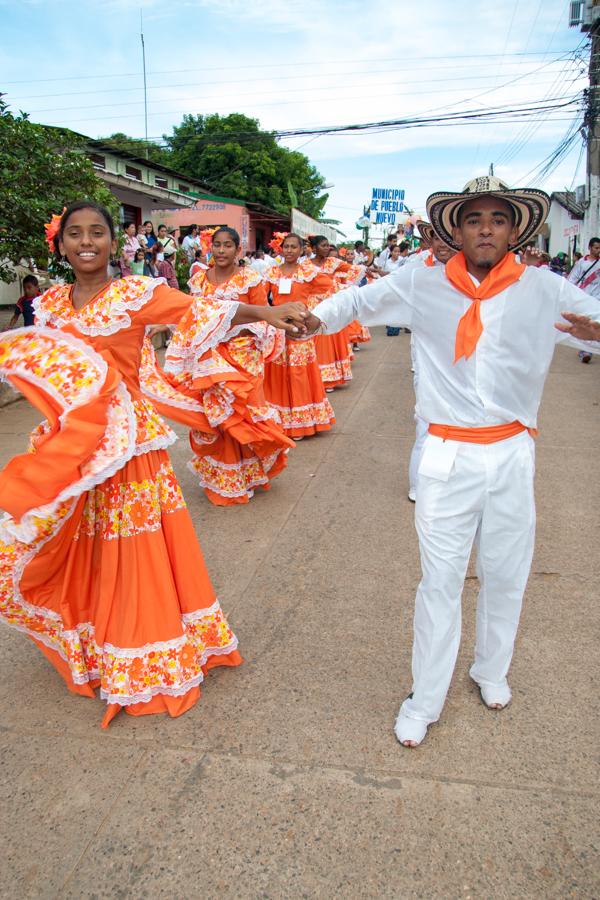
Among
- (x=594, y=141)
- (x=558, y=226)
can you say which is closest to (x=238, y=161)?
(x=558, y=226)

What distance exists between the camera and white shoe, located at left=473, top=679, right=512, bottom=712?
289 cm

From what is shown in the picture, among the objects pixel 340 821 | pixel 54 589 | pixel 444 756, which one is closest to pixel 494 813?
pixel 444 756

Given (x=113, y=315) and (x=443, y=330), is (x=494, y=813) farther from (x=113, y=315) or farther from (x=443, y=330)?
(x=113, y=315)

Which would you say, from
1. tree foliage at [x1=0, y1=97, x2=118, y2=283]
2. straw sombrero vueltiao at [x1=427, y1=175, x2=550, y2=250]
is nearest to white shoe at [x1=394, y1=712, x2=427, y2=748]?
straw sombrero vueltiao at [x1=427, y1=175, x2=550, y2=250]

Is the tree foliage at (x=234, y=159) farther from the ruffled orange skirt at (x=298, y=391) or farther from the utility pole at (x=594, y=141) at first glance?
the ruffled orange skirt at (x=298, y=391)

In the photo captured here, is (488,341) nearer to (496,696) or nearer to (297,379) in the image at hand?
(496,696)

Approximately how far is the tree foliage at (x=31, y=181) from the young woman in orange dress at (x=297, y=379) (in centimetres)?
272

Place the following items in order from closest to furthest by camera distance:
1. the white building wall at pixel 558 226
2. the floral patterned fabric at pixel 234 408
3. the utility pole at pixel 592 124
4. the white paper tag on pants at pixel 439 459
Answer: the white paper tag on pants at pixel 439 459, the floral patterned fabric at pixel 234 408, the utility pole at pixel 592 124, the white building wall at pixel 558 226

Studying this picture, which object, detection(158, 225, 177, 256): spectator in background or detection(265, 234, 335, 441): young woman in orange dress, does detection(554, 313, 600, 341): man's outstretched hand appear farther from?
detection(158, 225, 177, 256): spectator in background

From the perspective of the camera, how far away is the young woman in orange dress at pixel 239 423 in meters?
5.36

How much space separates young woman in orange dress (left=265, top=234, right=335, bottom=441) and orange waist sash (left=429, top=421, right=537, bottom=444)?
4795mm

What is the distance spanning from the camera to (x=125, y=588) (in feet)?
9.32

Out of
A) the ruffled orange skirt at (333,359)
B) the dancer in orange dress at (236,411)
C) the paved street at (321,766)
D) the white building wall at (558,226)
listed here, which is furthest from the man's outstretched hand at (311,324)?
the white building wall at (558,226)

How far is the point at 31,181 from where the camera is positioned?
8047mm
